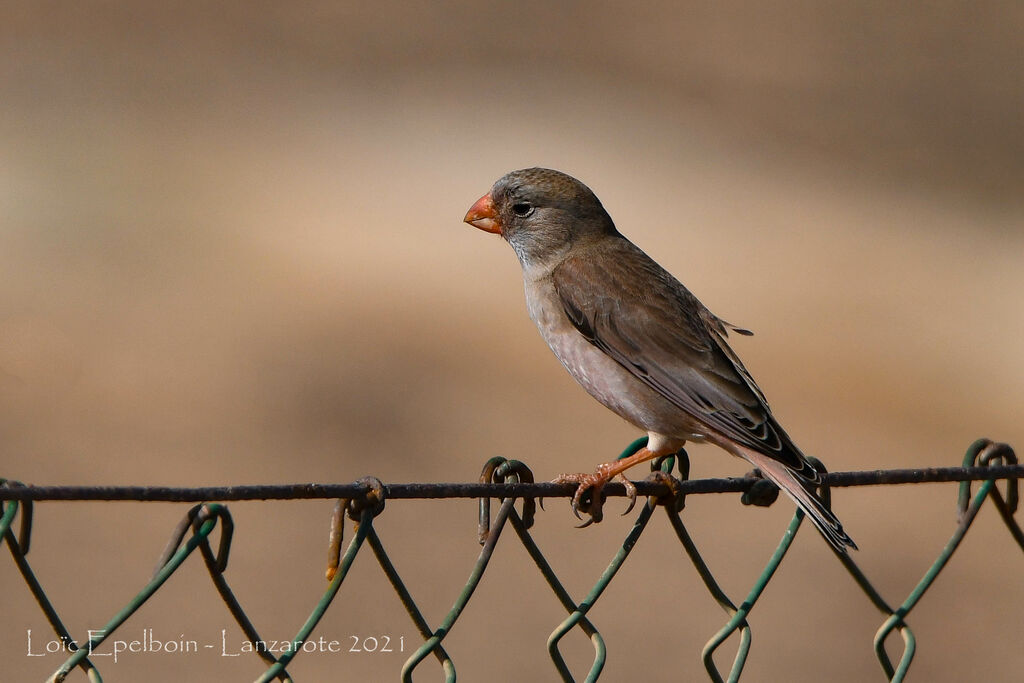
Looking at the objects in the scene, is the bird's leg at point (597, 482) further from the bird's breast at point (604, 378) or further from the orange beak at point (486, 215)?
Result: the orange beak at point (486, 215)

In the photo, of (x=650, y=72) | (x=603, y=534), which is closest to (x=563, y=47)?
(x=650, y=72)

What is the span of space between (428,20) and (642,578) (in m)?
16.7

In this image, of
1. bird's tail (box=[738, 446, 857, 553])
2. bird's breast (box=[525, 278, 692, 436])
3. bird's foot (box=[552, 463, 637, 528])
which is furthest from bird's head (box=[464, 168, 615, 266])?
bird's tail (box=[738, 446, 857, 553])

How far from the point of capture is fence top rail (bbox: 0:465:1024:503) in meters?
2.35

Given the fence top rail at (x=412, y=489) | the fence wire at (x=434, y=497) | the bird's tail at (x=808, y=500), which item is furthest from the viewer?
the bird's tail at (x=808, y=500)

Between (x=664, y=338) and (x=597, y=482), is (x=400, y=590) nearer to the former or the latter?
(x=597, y=482)

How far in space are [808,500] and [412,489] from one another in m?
1.57

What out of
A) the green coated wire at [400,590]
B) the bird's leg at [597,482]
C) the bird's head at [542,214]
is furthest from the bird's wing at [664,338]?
the green coated wire at [400,590]

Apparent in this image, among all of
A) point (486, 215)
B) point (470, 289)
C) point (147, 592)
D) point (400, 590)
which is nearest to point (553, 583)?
point (400, 590)

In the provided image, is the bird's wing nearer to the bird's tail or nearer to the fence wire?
the bird's tail

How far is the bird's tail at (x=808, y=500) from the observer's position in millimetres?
3680

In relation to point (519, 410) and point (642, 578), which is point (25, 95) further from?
point (642, 578)

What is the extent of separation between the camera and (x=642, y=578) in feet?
Result: 28.2

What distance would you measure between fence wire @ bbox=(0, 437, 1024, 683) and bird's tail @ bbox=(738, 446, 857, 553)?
0.33ft
